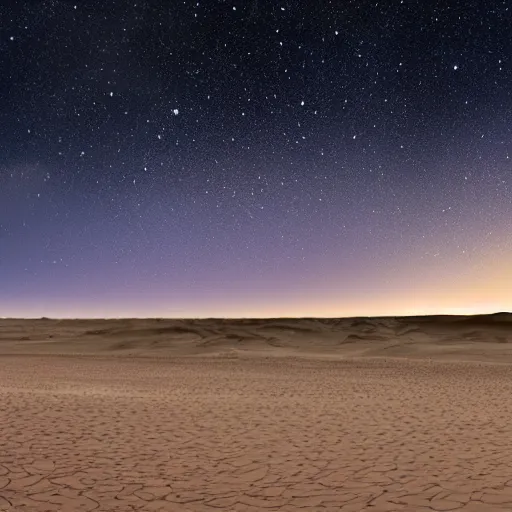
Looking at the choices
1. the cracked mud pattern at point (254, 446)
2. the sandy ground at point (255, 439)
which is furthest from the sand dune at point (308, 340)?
the cracked mud pattern at point (254, 446)

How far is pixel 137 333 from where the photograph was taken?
173ft

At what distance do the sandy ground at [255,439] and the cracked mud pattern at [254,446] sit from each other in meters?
0.03

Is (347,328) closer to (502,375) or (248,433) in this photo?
(502,375)

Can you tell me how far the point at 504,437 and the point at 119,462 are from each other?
632 cm

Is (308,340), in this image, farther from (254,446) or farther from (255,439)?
(254,446)

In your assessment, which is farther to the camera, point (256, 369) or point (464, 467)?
point (256, 369)

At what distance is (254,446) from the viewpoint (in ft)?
30.6

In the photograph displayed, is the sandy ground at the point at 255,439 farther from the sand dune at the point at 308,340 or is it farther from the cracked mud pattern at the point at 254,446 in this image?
the sand dune at the point at 308,340

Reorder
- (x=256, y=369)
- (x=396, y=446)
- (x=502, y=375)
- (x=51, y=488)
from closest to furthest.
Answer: (x=51, y=488) → (x=396, y=446) → (x=502, y=375) → (x=256, y=369)

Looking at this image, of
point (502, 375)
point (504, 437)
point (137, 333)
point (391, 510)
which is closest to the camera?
point (391, 510)

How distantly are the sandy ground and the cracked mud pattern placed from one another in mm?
28

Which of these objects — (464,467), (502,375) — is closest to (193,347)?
(502,375)

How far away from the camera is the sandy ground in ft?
21.7

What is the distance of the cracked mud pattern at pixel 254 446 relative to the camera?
6.57m
